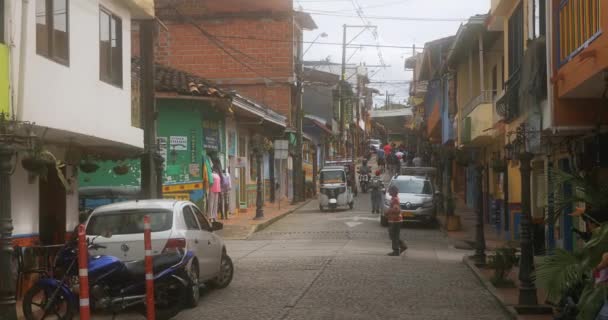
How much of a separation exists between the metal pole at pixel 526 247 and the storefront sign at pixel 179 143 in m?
17.6

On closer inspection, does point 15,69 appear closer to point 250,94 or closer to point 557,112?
point 557,112

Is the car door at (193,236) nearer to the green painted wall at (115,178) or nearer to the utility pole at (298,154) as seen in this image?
the green painted wall at (115,178)

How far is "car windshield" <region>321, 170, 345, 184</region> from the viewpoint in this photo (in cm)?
3794

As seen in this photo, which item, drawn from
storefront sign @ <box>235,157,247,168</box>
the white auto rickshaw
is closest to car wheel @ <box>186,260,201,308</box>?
storefront sign @ <box>235,157,247,168</box>

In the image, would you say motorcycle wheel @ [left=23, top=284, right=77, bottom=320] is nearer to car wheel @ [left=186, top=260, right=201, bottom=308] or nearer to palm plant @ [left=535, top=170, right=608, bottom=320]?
car wheel @ [left=186, top=260, right=201, bottom=308]

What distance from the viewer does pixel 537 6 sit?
15867 mm

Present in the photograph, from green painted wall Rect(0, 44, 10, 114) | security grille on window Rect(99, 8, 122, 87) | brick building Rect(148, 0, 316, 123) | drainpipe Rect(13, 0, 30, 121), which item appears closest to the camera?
green painted wall Rect(0, 44, 10, 114)

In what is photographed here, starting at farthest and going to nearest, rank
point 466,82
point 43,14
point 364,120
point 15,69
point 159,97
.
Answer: point 364,120 → point 466,82 → point 159,97 → point 43,14 → point 15,69

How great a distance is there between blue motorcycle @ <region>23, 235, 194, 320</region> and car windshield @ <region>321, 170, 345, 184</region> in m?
26.2

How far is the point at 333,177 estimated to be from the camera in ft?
125

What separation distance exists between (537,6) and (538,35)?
2.30 ft

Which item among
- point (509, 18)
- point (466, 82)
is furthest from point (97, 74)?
point (466, 82)

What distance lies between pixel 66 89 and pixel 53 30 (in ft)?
3.25

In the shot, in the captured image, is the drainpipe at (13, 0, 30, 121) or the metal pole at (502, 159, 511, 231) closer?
the drainpipe at (13, 0, 30, 121)
